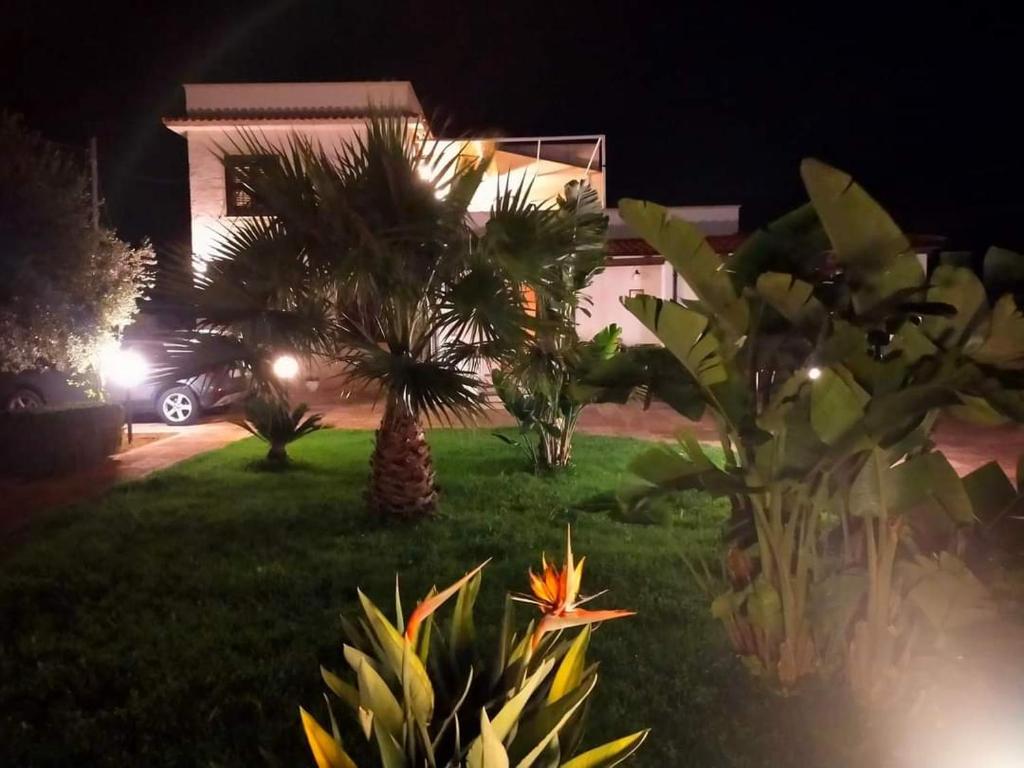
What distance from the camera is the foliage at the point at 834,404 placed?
336 cm

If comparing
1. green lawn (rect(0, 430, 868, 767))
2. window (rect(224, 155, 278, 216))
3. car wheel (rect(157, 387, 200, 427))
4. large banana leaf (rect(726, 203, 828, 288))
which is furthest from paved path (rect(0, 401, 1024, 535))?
large banana leaf (rect(726, 203, 828, 288))

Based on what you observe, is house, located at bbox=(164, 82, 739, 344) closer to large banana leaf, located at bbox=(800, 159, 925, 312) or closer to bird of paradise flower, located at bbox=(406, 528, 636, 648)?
large banana leaf, located at bbox=(800, 159, 925, 312)

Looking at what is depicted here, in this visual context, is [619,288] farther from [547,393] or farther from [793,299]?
[793,299]

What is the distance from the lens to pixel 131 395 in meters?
14.1

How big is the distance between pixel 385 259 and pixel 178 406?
32.8 ft

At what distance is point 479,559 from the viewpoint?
6.45 m

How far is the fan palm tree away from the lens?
6.39m

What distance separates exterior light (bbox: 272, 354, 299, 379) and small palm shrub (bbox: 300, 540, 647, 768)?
3834 millimetres

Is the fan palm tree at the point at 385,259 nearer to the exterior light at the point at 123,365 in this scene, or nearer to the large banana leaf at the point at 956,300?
the large banana leaf at the point at 956,300

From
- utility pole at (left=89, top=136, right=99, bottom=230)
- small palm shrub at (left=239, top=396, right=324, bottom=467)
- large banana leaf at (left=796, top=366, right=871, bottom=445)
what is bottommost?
small palm shrub at (left=239, top=396, right=324, bottom=467)

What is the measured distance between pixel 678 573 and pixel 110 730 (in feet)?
12.6

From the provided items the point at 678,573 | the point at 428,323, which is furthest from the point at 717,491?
the point at 428,323

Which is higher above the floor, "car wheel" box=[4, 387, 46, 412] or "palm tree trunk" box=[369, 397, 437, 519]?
"car wheel" box=[4, 387, 46, 412]

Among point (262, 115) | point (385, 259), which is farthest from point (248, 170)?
point (262, 115)
